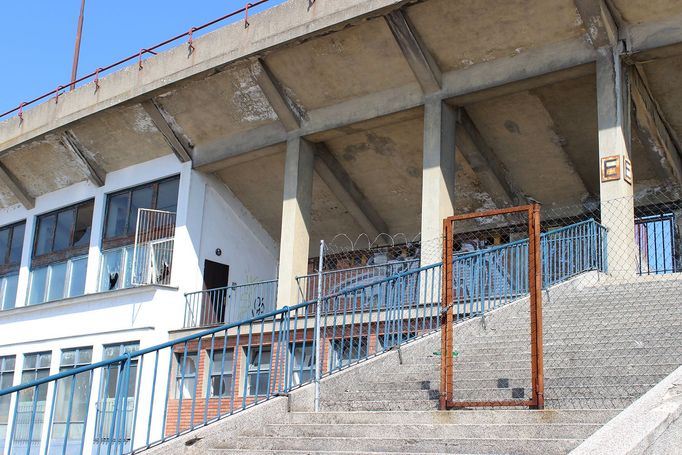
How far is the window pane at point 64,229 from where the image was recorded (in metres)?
24.2

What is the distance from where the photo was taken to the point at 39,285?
2466cm

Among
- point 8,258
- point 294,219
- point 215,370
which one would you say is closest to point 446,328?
point 294,219

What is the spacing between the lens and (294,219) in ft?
62.7

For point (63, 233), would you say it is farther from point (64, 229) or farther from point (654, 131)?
point (654, 131)

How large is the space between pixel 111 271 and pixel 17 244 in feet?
18.5

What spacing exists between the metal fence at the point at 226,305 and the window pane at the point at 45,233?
6.46m

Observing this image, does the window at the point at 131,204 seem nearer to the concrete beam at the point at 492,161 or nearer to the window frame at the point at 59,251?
the window frame at the point at 59,251

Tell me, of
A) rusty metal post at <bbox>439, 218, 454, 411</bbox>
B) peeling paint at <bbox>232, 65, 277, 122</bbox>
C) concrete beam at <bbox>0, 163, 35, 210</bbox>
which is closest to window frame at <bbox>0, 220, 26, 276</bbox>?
concrete beam at <bbox>0, 163, 35, 210</bbox>

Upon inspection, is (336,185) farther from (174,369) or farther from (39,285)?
(39,285)

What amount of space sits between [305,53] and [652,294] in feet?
30.5

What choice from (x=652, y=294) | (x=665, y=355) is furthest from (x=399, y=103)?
(x=665, y=355)

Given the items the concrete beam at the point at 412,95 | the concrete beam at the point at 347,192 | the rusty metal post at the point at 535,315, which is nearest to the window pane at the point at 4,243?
the concrete beam at the point at 412,95

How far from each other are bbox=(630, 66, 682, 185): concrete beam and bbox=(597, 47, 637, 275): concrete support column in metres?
0.83

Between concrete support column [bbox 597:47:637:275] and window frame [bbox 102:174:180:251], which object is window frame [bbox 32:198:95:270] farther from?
concrete support column [bbox 597:47:637:275]
